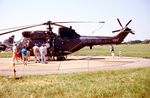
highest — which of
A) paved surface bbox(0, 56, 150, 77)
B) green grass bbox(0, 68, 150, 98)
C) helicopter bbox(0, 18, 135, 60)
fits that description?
helicopter bbox(0, 18, 135, 60)

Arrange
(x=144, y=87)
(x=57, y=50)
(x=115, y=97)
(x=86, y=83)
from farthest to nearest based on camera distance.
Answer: (x=57, y=50) → (x=86, y=83) → (x=144, y=87) → (x=115, y=97)

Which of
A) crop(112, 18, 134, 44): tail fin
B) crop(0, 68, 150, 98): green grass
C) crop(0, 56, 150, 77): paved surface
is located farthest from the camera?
crop(112, 18, 134, 44): tail fin

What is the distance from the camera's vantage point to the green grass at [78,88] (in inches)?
467

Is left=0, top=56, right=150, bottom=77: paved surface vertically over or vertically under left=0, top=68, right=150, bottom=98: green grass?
over

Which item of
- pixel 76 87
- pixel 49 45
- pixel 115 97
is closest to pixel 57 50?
pixel 49 45

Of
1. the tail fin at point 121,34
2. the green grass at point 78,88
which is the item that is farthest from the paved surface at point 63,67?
the tail fin at point 121,34

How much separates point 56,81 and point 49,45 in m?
16.8

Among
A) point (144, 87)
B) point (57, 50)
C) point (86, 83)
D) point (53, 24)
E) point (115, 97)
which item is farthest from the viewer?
point (57, 50)

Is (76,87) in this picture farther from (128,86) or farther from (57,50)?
(57,50)

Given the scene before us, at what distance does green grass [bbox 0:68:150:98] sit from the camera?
467 inches

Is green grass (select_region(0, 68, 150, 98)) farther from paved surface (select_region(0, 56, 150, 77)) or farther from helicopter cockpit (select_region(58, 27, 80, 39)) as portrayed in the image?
helicopter cockpit (select_region(58, 27, 80, 39))

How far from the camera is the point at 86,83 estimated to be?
14.2m

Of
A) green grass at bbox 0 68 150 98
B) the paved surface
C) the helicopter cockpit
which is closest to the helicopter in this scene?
the helicopter cockpit

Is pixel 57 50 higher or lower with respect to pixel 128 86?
higher
